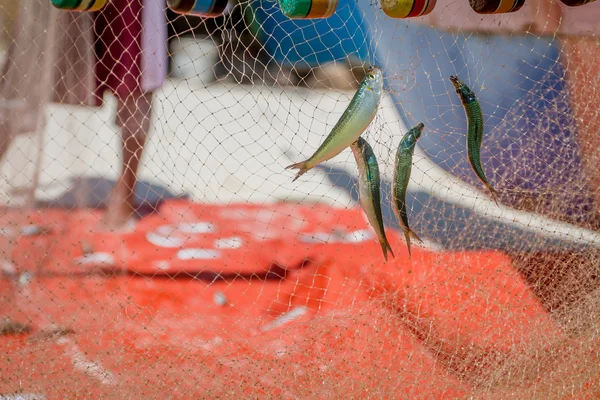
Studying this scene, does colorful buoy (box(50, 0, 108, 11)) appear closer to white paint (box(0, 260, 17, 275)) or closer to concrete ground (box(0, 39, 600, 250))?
concrete ground (box(0, 39, 600, 250))

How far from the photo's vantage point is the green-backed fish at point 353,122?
210 cm

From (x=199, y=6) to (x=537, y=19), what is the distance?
1822 mm

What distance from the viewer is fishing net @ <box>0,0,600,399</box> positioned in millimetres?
2596

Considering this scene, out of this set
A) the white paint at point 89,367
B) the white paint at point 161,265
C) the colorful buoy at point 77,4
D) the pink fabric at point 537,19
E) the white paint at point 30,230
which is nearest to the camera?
the colorful buoy at point 77,4

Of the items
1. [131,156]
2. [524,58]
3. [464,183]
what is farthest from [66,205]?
[524,58]

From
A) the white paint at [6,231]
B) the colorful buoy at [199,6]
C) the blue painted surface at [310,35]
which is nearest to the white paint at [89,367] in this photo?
the white paint at [6,231]

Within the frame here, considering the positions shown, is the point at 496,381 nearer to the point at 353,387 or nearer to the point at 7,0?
the point at 353,387

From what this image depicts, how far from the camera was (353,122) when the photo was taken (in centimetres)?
210

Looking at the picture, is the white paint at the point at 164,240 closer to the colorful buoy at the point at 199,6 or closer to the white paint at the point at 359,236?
the white paint at the point at 359,236

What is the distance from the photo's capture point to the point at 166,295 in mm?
3637

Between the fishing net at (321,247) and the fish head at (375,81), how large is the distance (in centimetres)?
67

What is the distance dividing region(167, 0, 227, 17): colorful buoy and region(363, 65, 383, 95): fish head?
56cm

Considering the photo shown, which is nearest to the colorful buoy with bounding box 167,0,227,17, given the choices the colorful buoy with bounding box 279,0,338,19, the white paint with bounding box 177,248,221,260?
the colorful buoy with bounding box 279,0,338,19

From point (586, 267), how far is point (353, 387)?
3.90ft
